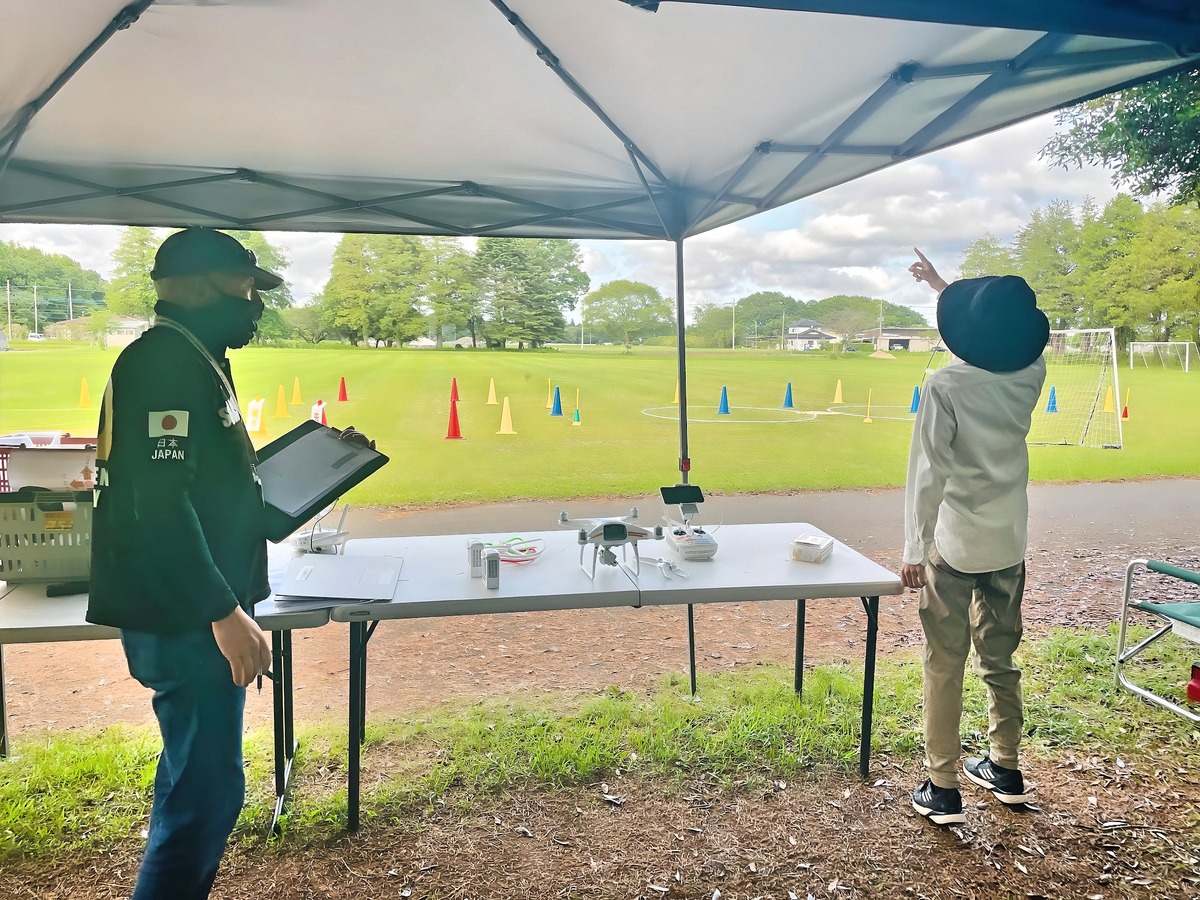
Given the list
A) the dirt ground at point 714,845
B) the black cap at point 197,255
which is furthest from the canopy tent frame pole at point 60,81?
the dirt ground at point 714,845

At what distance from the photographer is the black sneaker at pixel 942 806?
233 cm

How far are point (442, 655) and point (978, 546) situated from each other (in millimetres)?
3111

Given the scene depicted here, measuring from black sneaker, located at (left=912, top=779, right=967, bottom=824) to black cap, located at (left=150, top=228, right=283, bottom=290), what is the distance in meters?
2.63

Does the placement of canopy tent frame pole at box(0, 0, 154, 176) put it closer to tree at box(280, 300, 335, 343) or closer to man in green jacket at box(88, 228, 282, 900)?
man in green jacket at box(88, 228, 282, 900)

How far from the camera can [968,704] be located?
10.7ft

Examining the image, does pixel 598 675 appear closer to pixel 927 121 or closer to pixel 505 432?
pixel 927 121

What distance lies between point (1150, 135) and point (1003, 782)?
19.6 ft

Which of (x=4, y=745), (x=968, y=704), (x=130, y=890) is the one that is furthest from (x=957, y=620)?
Result: (x=4, y=745)

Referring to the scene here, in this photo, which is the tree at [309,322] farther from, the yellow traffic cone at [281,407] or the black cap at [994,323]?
the black cap at [994,323]

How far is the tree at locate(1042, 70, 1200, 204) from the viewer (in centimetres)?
538

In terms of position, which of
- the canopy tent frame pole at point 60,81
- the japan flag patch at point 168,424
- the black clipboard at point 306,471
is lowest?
the black clipboard at point 306,471

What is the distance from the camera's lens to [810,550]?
2592 mm

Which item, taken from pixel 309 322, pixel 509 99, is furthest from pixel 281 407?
pixel 509 99

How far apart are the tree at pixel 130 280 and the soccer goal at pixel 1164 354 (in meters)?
14.2
